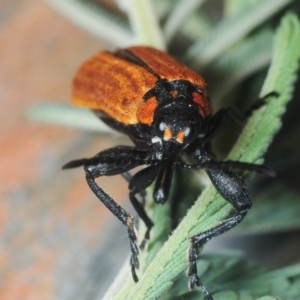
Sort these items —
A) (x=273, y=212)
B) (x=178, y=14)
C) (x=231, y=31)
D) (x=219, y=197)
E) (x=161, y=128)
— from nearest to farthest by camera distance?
1. (x=219, y=197)
2. (x=161, y=128)
3. (x=273, y=212)
4. (x=231, y=31)
5. (x=178, y=14)

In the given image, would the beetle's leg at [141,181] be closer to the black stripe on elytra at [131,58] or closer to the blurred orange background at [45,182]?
the blurred orange background at [45,182]

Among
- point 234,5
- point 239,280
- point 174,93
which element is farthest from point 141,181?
point 234,5

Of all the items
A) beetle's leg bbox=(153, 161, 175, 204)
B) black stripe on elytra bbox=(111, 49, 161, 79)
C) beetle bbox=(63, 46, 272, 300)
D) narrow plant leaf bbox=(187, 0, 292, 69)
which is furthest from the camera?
narrow plant leaf bbox=(187, 0, 292, 69)

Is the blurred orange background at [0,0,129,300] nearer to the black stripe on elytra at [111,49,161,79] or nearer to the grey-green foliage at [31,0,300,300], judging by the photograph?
the grey-green foliage at [31,0,300,300]

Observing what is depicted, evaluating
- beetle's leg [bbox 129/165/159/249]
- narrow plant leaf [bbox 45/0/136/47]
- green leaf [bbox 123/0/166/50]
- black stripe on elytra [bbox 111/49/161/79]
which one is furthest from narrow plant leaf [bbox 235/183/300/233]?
narrow plant leaf [bbox 45/0/136/47]

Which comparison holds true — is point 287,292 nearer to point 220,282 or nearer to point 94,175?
point 220,282

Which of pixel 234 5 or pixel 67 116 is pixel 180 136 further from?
pixel 234 5
